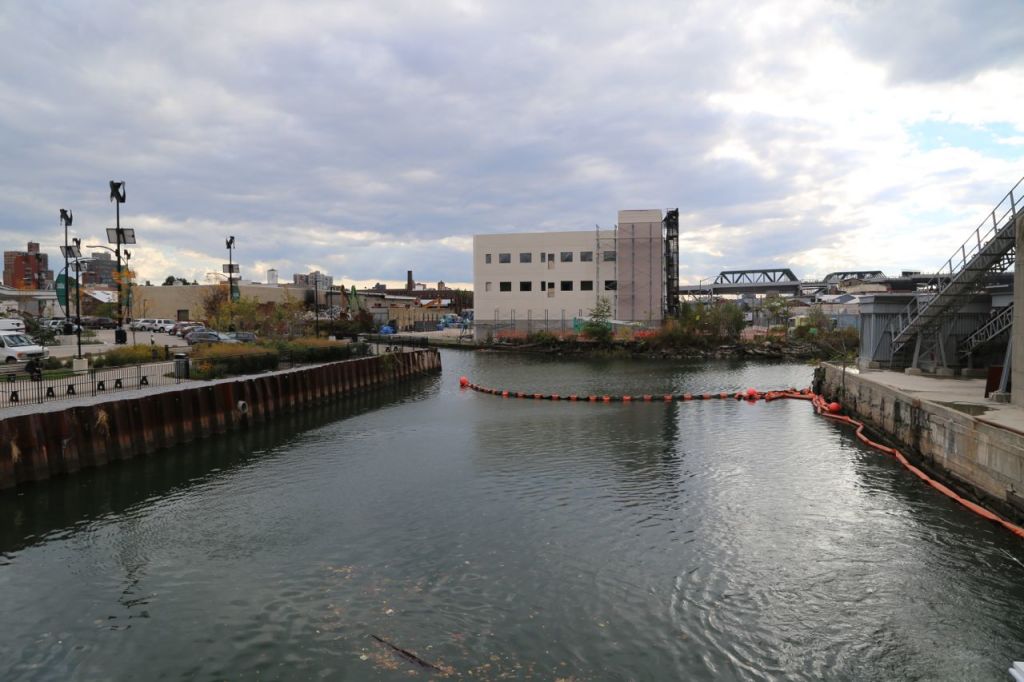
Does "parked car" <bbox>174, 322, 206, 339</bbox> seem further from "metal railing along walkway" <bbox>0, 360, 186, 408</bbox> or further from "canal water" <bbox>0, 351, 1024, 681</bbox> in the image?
"canal water" <bbox>0, 351, 1024, 681</bbox>

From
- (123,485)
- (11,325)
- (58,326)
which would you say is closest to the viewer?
(123,485)

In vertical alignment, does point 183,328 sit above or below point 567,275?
below

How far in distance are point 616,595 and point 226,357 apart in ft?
103

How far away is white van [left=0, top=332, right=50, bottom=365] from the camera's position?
34.1 metres

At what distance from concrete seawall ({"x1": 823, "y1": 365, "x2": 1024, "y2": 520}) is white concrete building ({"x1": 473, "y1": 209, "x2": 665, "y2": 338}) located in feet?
197

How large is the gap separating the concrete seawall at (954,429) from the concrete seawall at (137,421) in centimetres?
2806

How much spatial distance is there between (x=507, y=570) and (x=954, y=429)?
14897 millimetres

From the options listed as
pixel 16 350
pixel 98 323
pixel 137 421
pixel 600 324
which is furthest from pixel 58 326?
pixel 600 324

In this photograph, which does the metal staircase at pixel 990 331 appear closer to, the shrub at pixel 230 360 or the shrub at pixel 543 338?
the shrub at pixel 230 360

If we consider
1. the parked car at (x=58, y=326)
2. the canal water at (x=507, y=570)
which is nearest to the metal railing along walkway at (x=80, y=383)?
the canal water at (x=507, y=570)

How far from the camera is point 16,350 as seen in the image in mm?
34625

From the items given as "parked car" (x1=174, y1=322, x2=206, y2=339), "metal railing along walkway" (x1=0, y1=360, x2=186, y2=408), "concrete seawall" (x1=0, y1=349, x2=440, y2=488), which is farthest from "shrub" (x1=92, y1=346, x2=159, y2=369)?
"parked car" (x1=174, y1=322, x2=206, y2=339)

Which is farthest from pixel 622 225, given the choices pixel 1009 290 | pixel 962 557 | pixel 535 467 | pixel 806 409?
pixel 962 557

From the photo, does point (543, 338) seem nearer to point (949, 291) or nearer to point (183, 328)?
point (183, 328)
